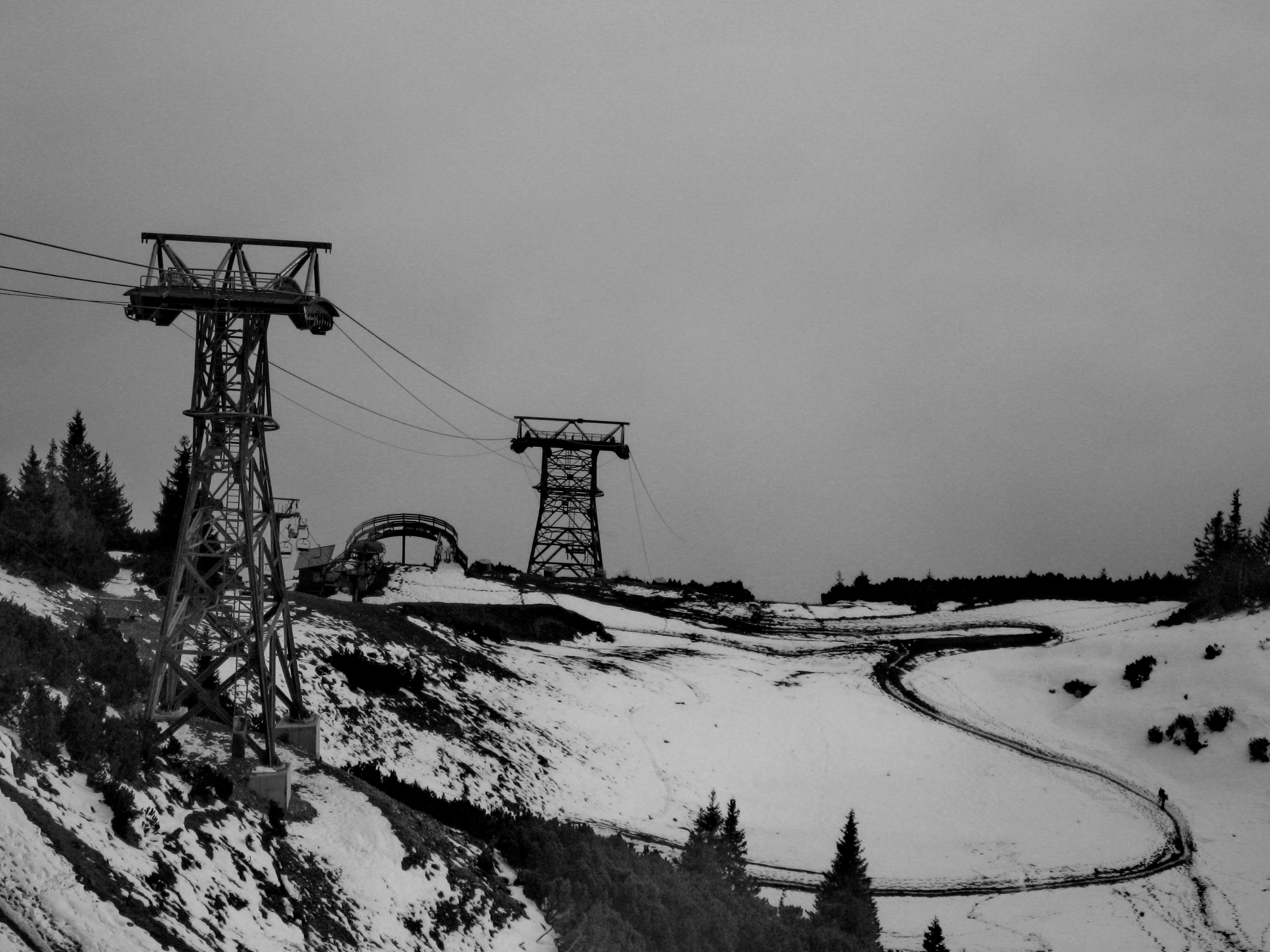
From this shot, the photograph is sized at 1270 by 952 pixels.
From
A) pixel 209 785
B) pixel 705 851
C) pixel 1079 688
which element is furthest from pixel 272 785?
pixel 1079 688

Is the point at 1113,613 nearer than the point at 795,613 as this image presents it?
Yes

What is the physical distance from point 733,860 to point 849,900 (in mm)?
2513

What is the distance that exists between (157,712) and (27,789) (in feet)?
17.8

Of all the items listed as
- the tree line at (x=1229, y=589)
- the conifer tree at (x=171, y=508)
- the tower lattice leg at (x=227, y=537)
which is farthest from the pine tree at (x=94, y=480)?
the tree line at (x=1229, y=589)

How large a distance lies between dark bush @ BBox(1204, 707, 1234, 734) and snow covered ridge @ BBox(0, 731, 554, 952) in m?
32.0

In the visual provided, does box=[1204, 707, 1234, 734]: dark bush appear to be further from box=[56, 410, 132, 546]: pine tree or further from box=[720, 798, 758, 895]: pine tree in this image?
box=[56, 410, 132, 546]: pine tree

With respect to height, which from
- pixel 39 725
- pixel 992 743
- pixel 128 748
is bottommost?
pixel 992 743

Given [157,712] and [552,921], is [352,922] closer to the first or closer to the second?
[552,921]

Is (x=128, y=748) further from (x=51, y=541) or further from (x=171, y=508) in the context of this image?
(x=171, y=508)


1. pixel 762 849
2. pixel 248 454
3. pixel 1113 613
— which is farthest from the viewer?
pixel 1113 613

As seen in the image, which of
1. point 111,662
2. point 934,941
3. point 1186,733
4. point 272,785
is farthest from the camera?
point 1186,733

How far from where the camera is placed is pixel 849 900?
2048cm

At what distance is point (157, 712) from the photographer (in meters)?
17.1

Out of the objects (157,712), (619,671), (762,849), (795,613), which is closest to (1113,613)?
(795,613)
